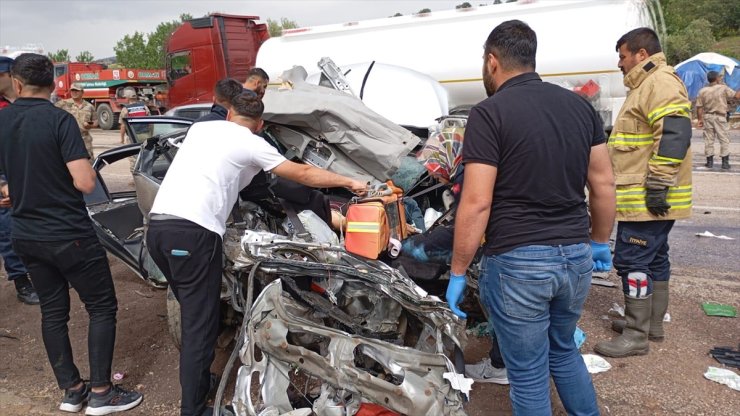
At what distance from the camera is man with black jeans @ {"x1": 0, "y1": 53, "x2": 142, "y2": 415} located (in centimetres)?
297

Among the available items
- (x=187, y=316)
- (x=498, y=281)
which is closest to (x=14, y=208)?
(x=187, y=316)

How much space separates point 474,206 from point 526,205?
0.71 feet

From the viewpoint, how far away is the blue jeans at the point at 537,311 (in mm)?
2227

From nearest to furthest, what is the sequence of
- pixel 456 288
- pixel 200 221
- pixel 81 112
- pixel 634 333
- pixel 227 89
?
pixel 456 288 < pixel 200 221 < pixel 634 333 < pixel 227 89 < pixel 81 112

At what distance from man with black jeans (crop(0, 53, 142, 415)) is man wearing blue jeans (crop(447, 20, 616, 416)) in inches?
80.9

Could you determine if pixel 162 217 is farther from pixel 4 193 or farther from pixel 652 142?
pixel 652 142

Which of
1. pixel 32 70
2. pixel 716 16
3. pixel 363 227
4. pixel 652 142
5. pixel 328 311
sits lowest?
pixel 328 311

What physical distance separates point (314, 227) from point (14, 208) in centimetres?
164

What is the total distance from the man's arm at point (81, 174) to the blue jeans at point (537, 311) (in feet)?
→ 6.91

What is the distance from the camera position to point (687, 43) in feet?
90.5

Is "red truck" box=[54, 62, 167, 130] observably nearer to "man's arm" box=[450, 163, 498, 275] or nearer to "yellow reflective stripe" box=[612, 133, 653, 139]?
"yellow reflective stripe" box=[612, 133, 653, 139]

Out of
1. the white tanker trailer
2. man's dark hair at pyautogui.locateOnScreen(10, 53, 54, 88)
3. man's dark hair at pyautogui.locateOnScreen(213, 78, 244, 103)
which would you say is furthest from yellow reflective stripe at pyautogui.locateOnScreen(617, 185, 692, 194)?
the white tanker trailer

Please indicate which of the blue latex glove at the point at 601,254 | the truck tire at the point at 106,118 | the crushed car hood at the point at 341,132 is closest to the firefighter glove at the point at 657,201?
the blue latex glove at the point at 601,254

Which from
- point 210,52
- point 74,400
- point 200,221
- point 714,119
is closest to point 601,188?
point 200,221
